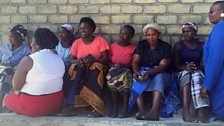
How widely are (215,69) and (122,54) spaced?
1.51m

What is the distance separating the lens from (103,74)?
5.20m

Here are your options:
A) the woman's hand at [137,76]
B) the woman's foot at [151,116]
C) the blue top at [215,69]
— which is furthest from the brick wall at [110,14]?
the woman's foot at [151,116]

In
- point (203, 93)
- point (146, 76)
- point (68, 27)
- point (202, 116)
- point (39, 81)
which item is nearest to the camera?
point (203, 93)

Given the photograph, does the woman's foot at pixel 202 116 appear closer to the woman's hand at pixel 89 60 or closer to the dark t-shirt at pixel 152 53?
the dark t-shirt at pixel 152 53

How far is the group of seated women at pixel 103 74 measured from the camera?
487 centimetres

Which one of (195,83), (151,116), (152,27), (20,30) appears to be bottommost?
(151,116)

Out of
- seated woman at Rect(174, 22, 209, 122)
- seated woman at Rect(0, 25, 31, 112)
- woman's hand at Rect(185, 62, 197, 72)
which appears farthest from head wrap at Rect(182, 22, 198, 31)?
seated woman at Rect(0, 25, 31, 112)

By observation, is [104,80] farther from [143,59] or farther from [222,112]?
[222,112]

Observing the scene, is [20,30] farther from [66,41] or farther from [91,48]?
[91,48]

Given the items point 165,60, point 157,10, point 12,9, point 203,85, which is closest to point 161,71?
point 165,60

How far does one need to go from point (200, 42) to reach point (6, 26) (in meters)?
2.89

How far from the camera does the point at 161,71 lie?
16.9 feet

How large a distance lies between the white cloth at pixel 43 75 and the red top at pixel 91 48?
73 cm

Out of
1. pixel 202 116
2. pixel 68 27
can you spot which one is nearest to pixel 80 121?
pixel 202 116
